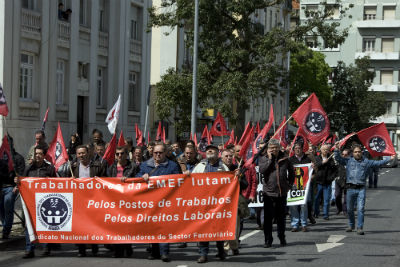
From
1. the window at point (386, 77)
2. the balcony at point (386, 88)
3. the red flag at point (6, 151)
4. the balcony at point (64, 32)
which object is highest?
the window at point (386, 77)

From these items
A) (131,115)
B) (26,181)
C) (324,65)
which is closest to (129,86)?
(131,115)

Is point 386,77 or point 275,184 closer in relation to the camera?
point 275,184

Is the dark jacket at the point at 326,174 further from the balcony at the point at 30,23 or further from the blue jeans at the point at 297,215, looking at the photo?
the balcony at the point at 30,23

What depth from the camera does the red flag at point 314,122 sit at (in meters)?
15.8

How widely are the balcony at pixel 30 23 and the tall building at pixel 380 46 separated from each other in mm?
64863

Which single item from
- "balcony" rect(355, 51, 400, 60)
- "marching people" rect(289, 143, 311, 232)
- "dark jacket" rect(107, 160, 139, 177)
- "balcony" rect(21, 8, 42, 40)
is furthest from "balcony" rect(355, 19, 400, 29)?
"dark jacket" rect(107, 160, 139, 177)

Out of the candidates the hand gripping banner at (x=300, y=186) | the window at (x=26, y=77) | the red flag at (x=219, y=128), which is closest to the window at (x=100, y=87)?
the window at (x=26, y=77)

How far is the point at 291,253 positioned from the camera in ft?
42.5

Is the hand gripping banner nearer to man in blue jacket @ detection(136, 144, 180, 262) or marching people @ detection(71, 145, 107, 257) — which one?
man in blue jacket @ detection(136, 144, 180, 262)

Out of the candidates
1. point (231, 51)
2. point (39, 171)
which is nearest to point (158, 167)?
point (39, 171)

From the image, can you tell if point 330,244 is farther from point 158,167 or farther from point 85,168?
point 85,168

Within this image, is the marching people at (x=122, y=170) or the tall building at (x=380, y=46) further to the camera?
the tall building at (x=380, y=46)

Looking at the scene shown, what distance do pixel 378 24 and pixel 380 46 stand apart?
2362 millimetres

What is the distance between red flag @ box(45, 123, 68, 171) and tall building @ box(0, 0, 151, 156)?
7651 millimetres
